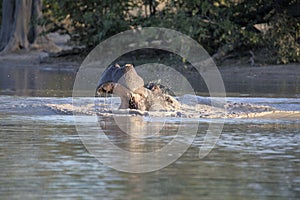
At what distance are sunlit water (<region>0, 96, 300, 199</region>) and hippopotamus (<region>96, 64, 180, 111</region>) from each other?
193cm

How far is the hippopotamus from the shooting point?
15.2 m

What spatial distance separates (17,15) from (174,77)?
48.8 ft

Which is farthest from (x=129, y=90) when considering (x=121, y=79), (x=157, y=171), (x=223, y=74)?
(x=223, y=74)

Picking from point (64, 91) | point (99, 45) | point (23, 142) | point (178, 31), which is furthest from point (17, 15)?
point (23, 142)

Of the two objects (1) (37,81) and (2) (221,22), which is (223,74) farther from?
(1) (37,81)

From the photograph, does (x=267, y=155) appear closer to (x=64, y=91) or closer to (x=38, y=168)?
(x=38, y=168)

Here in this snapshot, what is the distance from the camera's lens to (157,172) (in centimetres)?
912

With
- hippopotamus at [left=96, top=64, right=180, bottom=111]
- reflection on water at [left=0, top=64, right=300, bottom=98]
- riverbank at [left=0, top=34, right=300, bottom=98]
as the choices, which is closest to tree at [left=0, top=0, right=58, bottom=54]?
riverbank at [left=0, top=34, right=300, bottom=98]

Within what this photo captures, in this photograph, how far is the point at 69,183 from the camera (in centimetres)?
844

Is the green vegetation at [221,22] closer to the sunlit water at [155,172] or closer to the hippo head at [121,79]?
the hippo head at [121,79]

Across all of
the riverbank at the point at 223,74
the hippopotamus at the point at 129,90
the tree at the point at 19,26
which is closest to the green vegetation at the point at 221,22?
the riverbank at the point at 223,74

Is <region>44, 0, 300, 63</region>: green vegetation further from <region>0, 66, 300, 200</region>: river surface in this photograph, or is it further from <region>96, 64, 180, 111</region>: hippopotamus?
<region>0, 66, 300, 200</region>: river surface

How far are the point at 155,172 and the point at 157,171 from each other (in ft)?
0.22

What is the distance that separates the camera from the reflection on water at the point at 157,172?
8.02m
